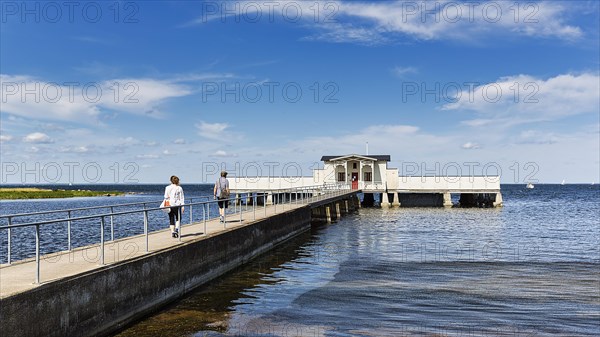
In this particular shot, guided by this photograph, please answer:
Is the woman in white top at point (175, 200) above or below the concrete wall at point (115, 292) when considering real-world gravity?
above

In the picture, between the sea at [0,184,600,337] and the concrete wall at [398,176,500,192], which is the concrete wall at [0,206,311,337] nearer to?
the sea at [0,184,600,337]

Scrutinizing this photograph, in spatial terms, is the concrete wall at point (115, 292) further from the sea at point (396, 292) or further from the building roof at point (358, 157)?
the building roof at point (358, 157)

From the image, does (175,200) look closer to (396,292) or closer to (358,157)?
(396,292)

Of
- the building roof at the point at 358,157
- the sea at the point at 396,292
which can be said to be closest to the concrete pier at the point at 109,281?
the sea at the point at 396,292

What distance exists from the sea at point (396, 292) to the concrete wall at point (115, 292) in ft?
1.27

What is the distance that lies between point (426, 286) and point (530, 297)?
9.01 feet

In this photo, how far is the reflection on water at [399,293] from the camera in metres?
11.0

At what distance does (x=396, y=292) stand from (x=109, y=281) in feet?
25.2

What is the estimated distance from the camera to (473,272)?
698 inches

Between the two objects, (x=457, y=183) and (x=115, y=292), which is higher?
(x=457, y=183)

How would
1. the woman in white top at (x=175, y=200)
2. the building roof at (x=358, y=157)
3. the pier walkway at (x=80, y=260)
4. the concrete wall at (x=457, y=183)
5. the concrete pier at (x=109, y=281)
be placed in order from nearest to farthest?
the concrete pier at (x=109, y=281) < the pier walkway at (x=80, y=260) < the woman in white top at (x=175, y=200) < the concrete wall at (x=457, y=183) < the building roof at (x=358, y=157)

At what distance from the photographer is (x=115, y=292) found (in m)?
10.2

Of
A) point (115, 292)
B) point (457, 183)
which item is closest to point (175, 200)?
point (115, 292)

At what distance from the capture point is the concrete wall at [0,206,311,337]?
7887mm
